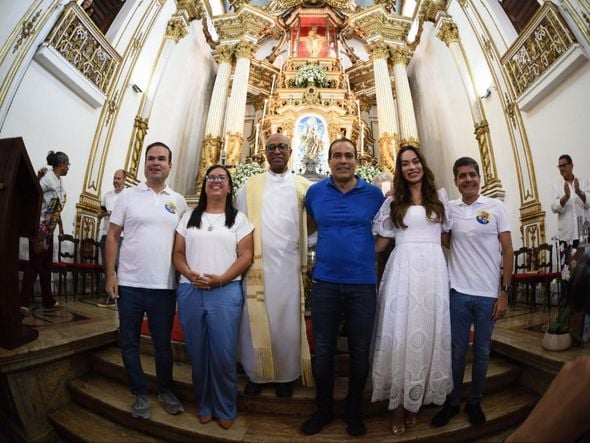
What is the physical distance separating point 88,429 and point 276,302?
1229mm

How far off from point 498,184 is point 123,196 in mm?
7290

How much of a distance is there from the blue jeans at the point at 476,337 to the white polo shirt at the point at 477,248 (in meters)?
0.05

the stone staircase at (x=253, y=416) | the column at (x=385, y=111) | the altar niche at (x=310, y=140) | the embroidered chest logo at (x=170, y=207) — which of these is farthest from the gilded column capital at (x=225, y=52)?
the stone staircase at (x=253, y=416)

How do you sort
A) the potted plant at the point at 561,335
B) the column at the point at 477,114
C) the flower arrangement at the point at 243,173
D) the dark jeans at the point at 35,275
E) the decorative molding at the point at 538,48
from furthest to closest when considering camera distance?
the column at the point at 477,114, the flower arrangement at the point at 243,173, the decorative molding at the point at 538,48, the dark jeans at the point at 35,275, the potted plant at the point at 561,335

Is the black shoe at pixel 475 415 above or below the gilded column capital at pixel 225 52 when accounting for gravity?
below

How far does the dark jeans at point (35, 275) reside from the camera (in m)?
3.21

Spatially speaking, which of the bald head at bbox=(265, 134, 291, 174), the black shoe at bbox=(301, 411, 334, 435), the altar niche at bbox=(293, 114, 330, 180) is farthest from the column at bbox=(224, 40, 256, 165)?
the black shoe at bbox=(301, 411, 334, 435)

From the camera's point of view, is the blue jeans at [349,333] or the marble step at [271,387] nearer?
the blue jeans at [349,333]

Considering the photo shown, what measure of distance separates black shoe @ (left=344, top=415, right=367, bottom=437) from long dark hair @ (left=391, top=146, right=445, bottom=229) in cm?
102

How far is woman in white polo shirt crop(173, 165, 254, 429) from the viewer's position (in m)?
1.67

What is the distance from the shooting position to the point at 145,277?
1741 millimetres

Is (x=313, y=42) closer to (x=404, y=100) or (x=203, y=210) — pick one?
(x=404, y=100)

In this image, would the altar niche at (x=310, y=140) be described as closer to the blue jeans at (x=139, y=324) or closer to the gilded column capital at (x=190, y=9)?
the gilded column capital at (x=190, y=9)

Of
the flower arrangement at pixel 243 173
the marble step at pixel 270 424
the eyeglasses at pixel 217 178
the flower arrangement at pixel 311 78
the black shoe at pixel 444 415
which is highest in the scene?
the flower arrangement at pixel 311 78
